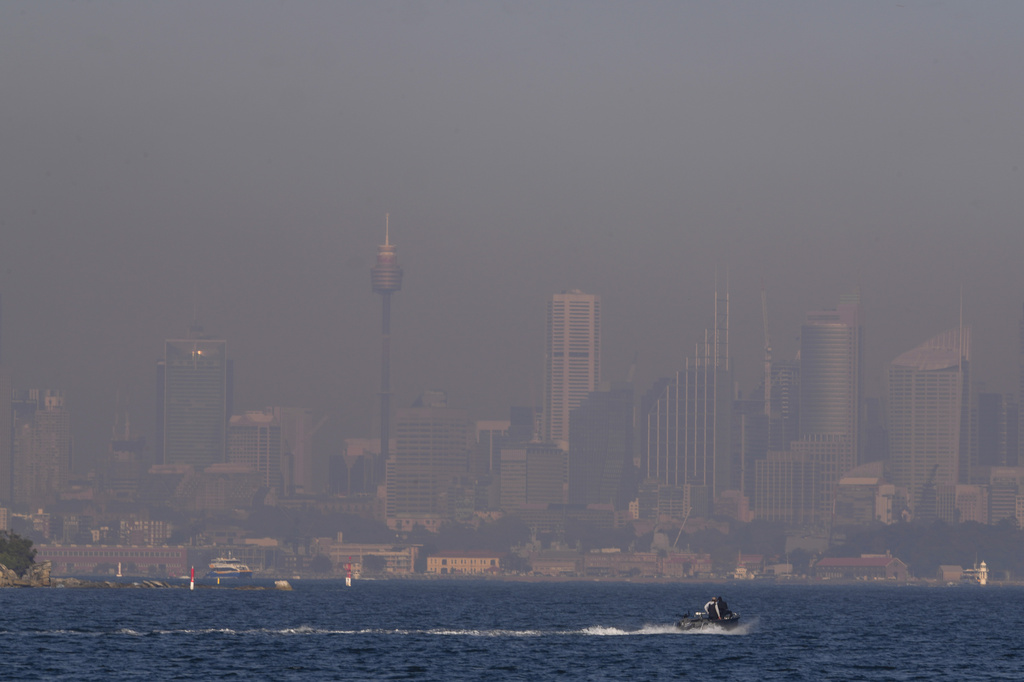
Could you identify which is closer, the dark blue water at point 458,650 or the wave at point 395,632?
the dark blue water at point 458,650

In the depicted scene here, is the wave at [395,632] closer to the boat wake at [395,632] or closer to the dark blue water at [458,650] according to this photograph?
the boat wake at [395,632]

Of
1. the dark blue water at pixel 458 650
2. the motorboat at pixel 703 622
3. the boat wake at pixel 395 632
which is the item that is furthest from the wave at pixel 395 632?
the motorboat at pixel 703 622

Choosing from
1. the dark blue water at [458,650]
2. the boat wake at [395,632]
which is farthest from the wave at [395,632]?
the dark blue water at [458,650]

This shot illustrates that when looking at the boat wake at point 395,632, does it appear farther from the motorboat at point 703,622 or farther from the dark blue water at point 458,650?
the motorboat at point 703,622

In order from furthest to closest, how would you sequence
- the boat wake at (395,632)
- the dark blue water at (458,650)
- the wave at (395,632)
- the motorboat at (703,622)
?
1. the motorboat at (703,622)
2. the boat wake at (395,632)
3. the wave at (395,632)
4. the dark blue water at (458,650)

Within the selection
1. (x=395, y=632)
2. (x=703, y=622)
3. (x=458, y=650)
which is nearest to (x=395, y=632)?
(x=395, y=632)

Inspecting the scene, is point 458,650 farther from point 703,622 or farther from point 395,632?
point 703,622

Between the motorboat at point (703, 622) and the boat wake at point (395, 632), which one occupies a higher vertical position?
the motorboat at point (703, 622)

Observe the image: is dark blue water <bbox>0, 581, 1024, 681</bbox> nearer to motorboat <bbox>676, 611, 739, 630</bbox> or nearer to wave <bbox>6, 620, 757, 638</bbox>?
wave <bbox>6, 620, 757, 638</bbox>

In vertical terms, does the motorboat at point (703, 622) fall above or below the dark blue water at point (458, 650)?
above

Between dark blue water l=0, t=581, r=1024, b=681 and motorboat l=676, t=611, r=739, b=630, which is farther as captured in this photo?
motorboat l=676, t=611, r=739, b=630

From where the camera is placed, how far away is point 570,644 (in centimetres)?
12838

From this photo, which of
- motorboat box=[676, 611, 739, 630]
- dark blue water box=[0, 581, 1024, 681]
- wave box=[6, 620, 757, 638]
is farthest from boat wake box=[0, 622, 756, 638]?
motorboat box=[676, 611, 739, 630]

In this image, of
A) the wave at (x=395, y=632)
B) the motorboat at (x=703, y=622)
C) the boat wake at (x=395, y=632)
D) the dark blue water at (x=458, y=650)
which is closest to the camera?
the dark blue water at (x=458, y=650)
